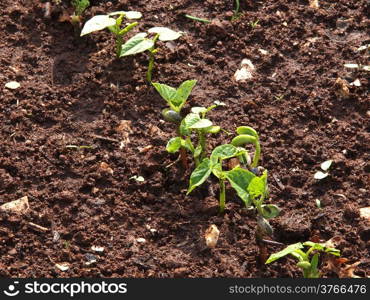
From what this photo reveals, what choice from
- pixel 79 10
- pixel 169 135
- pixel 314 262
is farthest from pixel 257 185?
pixel 79 10

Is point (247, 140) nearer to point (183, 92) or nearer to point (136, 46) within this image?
point (183, 92)

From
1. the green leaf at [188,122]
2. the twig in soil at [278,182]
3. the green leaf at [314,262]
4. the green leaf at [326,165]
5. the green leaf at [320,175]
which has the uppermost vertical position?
the green leaf at [188,122]

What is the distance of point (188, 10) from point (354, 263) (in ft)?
5.29

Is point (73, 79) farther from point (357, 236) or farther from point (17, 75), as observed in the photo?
point (357, 236)

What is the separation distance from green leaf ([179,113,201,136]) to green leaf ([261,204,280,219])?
0.40 m

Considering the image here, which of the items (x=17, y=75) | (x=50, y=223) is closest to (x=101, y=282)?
(x=50, y=223)

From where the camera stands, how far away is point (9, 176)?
2.79 meters

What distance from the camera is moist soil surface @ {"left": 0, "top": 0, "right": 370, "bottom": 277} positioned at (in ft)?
8.52

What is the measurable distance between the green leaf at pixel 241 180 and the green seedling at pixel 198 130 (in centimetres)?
20

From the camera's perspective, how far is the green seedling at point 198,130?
2.59 m

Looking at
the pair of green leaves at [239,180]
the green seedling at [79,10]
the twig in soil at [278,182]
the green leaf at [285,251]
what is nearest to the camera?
the green leaf at [285,251]

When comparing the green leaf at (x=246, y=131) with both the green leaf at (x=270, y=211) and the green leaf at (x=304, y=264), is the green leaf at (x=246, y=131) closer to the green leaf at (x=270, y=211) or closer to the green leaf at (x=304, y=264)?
the green leaf at (x=270, y=211)

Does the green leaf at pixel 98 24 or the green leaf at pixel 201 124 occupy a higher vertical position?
the green leaf at pixel 98 24

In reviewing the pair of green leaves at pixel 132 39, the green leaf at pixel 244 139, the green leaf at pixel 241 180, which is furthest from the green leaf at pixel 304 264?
the pair of green leaves at pixel 132 39
